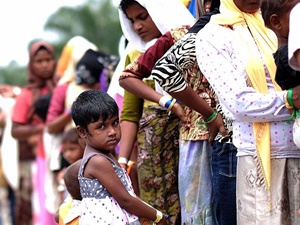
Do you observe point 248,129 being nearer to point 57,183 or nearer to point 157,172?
point 157,172

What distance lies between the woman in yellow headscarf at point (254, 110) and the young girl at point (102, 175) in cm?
57

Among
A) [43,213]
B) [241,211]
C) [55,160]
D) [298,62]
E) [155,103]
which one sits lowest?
[43,213]

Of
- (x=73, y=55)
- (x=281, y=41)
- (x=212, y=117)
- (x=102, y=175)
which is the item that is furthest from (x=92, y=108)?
(x=73, y=55)

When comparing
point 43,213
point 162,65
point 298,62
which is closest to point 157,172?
point 162,65

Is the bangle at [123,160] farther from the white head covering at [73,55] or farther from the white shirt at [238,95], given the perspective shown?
the white head covering at [73,55]

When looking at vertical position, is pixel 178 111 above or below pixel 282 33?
below

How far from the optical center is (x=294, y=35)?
4.15m

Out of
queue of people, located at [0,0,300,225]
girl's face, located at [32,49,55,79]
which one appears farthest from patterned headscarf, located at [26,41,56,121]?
queue of people, located at [0,0,300,225]

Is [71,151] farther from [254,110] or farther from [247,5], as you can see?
[254,110]

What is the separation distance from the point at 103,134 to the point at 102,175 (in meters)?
0.22

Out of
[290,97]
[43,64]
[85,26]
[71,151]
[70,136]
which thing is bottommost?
[85,26]

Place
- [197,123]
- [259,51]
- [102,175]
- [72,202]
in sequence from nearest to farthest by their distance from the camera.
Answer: [259,51] → [102,175] → [72,202] → [197,123]

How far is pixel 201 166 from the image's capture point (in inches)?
217

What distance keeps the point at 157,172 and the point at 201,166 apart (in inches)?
18.4
